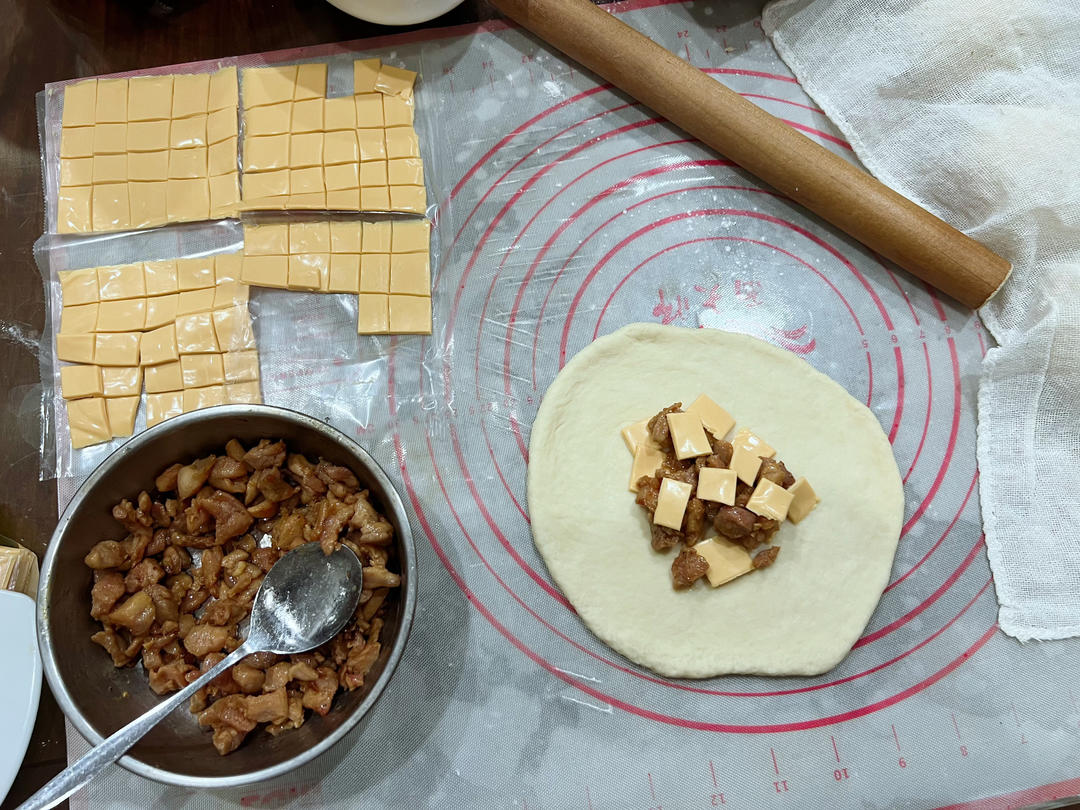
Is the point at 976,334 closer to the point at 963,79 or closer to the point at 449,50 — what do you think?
the point at 963,79

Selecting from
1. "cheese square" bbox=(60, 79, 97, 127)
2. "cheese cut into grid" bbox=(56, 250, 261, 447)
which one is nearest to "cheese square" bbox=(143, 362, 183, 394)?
"cheese cut into grid" bbox=(56, 250, 261, 447)

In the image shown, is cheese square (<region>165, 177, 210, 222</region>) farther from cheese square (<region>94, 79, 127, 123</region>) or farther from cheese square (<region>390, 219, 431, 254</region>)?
cheese square (<region>390, 219, 431, 254</region>)

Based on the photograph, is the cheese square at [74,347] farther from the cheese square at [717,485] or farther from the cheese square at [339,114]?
the cheese square at [717,485]

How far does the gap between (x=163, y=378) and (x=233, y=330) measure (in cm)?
22

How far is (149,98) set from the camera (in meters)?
1.95

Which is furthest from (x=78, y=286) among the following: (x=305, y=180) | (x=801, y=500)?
(x=801, y=500)

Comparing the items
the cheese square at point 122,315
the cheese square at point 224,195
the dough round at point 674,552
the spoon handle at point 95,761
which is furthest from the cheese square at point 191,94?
the spoon handle at point 95,761

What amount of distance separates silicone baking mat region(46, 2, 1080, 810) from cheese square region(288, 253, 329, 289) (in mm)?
47

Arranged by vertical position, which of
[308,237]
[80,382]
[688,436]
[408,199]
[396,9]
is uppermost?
[396,9]

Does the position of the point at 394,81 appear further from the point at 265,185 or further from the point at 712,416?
the point at 712,416

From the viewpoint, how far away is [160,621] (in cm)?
153

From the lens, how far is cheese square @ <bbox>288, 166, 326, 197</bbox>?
1.89m

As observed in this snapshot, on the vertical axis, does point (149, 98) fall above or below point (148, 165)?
above

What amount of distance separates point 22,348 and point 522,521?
1.41 metres
